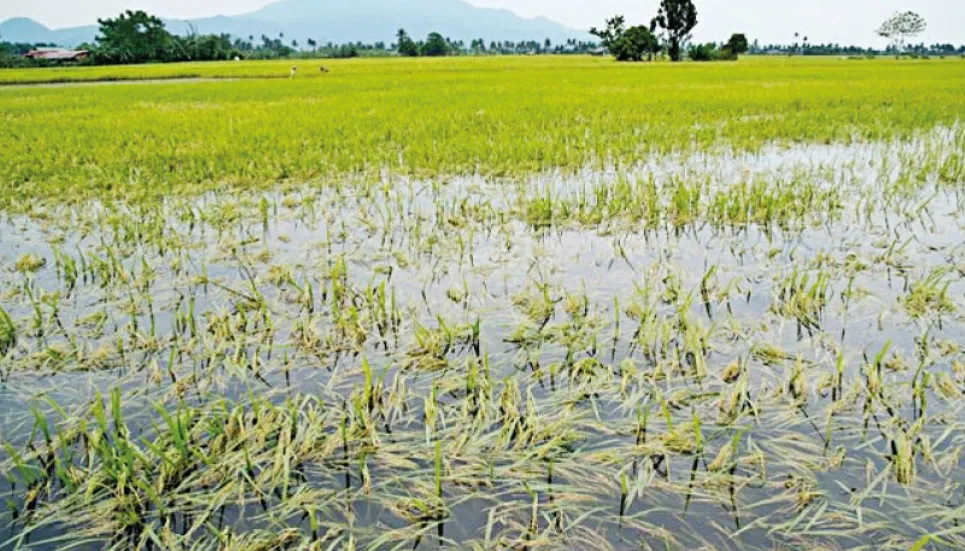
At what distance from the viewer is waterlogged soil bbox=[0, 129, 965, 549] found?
1972mm

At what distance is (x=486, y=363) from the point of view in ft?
9.11

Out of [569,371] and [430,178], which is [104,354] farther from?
[430,178]

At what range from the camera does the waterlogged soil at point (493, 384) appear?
1.97m

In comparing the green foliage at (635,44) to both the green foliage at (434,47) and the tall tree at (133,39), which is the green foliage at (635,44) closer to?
the green foliage at (434,47)

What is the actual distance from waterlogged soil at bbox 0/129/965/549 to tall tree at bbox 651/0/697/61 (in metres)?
67.0

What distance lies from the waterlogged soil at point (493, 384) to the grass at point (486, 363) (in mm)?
15

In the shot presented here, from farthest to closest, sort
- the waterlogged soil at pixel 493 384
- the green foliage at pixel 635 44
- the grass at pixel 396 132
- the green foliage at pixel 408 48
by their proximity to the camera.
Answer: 1. the green foliage at pixel 408 48
2. the green foliage at pixel 635 44
3. the grass at pixel 396 132
4. the waterlogged soil at pixel 493 384

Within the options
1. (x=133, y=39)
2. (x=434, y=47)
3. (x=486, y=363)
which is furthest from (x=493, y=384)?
(x=434, y=47)

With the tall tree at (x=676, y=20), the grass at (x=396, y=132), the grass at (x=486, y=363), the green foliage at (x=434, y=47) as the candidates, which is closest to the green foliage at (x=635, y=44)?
the tall tree at (x=676, y=20)

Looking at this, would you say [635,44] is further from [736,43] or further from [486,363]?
[486,363]

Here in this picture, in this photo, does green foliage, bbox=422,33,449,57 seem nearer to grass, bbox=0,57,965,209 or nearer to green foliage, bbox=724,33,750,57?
green foliage, bbox=724,33,750,57

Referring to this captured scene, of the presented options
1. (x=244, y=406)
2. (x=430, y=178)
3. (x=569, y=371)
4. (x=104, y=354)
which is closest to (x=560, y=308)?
(x=569, y=371)

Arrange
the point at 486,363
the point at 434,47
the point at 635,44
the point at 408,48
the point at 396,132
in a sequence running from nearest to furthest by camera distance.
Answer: the point at 486,363
the point at 396,132
the point at 635,44
the point at 408,48
the point at 434,47

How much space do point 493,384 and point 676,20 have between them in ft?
234
